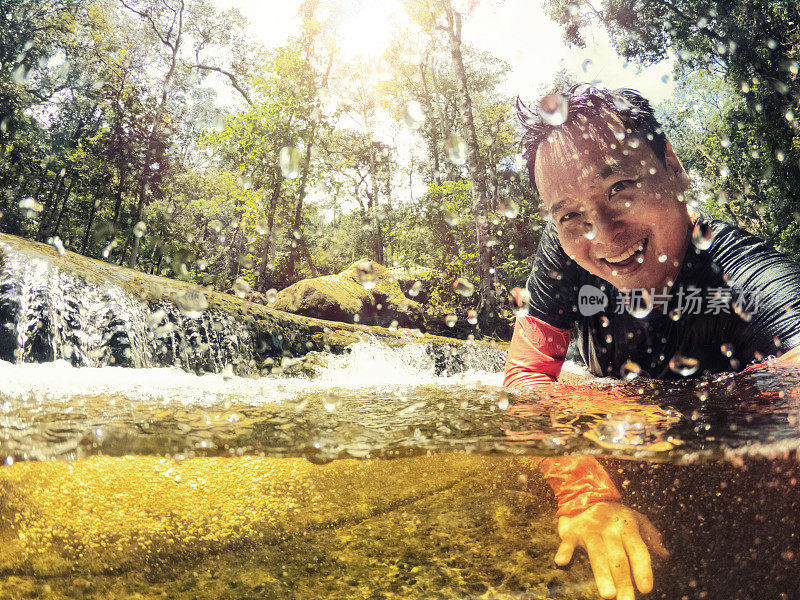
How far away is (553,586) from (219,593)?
1475 millimetres

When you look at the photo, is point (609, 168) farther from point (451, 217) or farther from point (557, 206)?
point (451, 217)

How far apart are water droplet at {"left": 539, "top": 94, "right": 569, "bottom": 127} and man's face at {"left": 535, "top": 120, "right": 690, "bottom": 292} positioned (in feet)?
0.31

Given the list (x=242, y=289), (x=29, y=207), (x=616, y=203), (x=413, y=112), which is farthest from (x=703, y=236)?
(x=29, y=207)

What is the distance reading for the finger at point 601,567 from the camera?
1.96m

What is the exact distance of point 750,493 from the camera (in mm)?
3629

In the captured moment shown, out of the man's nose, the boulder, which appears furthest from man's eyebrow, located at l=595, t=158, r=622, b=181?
the boulder

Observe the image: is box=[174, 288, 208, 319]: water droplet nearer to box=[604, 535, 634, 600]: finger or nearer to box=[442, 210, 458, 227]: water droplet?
box=[604, 535, 634, 600]: finger

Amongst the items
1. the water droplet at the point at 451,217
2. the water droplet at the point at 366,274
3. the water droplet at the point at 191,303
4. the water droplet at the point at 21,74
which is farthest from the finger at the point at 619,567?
the water droplet at the point at 21,74

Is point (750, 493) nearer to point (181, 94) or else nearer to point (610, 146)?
point (610, 146)

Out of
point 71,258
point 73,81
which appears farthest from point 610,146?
point 73,81

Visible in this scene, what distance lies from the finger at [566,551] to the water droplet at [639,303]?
153cm

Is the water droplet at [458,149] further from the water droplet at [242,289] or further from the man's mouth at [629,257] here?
the man's mouth at [629,257]

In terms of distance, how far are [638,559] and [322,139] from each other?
18371 millimetres

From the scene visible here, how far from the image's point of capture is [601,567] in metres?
1.98
